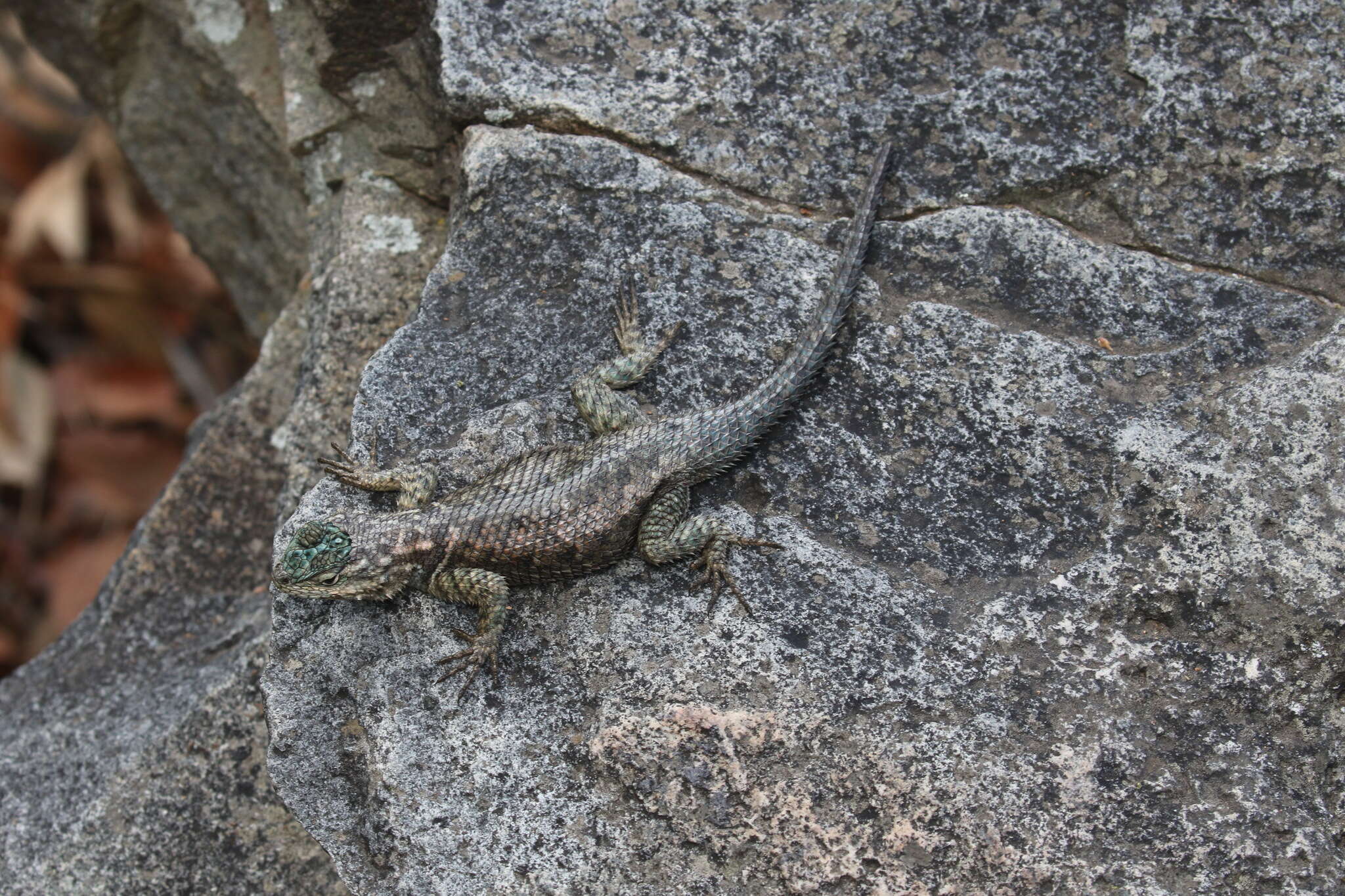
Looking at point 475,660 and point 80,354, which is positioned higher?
point 475,660

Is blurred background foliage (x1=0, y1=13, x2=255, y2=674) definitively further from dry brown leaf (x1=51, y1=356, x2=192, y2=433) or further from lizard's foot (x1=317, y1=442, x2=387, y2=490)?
lizard's foot (x1=317, y1=442, x2=387, y2=490)

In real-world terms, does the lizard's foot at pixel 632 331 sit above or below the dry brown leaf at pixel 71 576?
above

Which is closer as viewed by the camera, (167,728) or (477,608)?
(477,608)

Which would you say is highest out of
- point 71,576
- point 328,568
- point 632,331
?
point 632,331

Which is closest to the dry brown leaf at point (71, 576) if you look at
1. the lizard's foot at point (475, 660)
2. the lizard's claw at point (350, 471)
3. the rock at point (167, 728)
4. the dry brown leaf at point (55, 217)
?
the dry brown leaf at point (55, 217)

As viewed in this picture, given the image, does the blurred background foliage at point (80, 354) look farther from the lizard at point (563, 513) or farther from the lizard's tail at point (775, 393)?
the lizard's tail at point (775, 393)

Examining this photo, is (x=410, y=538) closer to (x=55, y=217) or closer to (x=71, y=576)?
(x=71, y=576)

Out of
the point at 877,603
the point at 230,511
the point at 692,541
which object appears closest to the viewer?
the point at 877,603

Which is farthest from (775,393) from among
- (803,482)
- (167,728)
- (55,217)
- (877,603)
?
(55,217)
